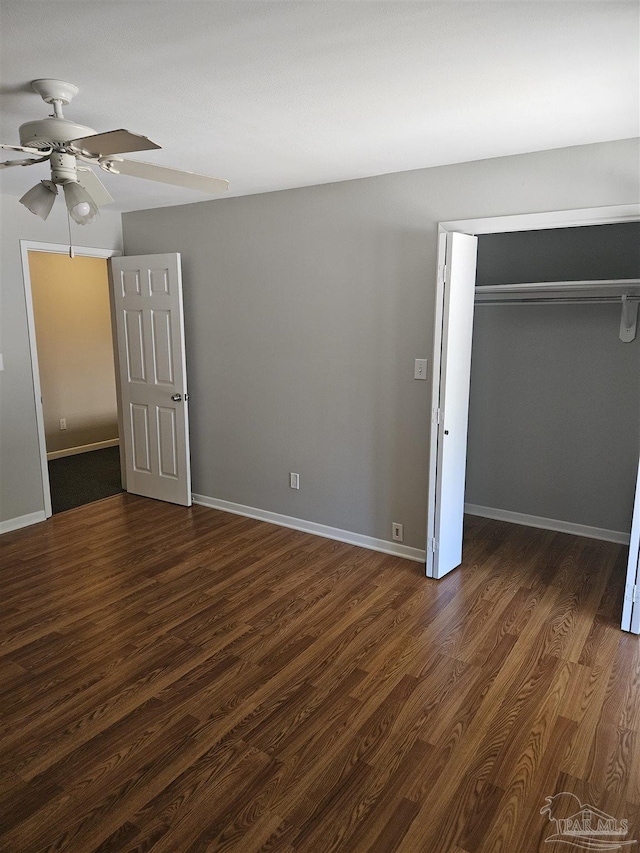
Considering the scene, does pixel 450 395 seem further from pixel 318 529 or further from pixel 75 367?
pixel 75 367

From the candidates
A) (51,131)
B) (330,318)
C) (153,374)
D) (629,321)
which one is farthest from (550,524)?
(51,131)

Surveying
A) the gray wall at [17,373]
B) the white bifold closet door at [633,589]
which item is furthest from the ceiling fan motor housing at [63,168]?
the white bifold closet door at [633,589]

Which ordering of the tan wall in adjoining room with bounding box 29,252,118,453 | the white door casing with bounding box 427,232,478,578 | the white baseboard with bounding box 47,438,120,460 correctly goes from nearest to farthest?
the white door casing with bounding box 427,232,478,578, the tan wall in adjoining room with bounding box 29,252,118,453, the white baseboard with bounding box 47,438,120,460

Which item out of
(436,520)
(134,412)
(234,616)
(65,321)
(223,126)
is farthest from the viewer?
(65,321)

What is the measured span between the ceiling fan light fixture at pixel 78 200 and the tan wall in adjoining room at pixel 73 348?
397 centimetres

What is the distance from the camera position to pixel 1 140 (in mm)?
2697

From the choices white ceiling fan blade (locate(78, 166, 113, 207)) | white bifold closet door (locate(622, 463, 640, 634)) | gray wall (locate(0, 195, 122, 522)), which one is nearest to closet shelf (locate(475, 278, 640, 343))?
white bifold closet door (locate(622, 463, 640, 634))

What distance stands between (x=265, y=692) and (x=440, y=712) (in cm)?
75

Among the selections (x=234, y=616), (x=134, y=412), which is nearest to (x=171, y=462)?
(x=134, y=412)

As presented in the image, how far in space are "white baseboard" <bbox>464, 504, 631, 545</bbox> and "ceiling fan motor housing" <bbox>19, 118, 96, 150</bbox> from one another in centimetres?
368

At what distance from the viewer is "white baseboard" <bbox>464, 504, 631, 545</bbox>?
3968 millimetres

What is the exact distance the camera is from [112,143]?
184 cm

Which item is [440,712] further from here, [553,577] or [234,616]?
[553,577]

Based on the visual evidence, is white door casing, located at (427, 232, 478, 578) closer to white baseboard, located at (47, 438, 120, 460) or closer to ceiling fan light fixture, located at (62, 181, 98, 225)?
ceiling fan light fixture, located at (62, 181, 98, 225)
